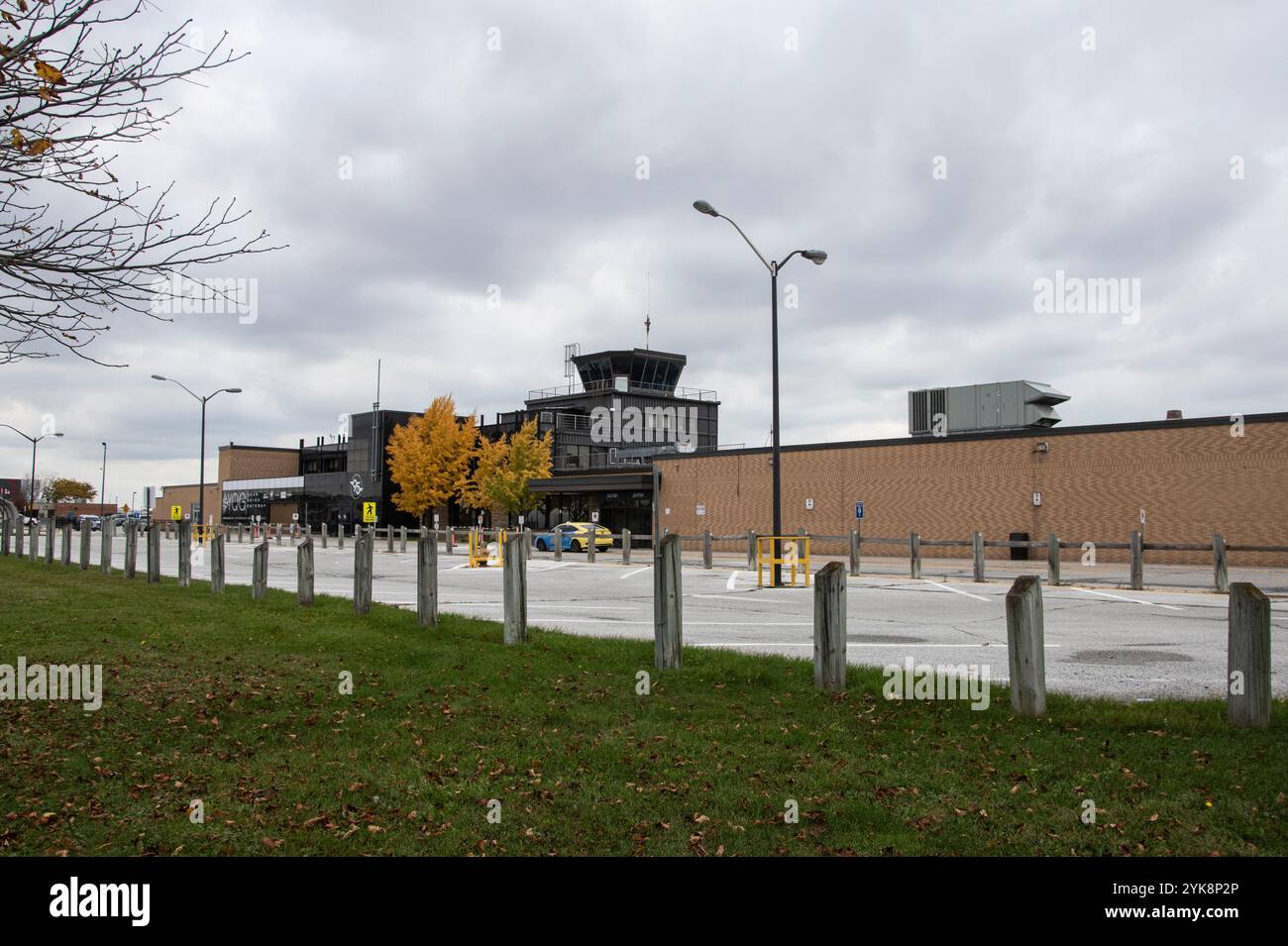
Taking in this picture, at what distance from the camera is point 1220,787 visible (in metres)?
4.90

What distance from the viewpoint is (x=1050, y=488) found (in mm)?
34750

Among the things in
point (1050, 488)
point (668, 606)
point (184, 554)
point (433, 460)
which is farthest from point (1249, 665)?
point (433, 460)

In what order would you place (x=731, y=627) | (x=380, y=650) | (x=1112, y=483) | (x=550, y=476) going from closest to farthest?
1. (x=380, y=650)
2. (x=731, y=627)
3. (x=1112, y=483)
4. (x=550, y=476)

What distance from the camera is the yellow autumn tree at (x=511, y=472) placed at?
5875 centimetres

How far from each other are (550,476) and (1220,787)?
53648mm

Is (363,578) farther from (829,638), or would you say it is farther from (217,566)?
(829,638)

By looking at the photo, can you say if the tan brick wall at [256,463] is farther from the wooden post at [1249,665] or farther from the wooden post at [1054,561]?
the wooden post at [1249,665]

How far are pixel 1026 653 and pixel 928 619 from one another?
7.61m

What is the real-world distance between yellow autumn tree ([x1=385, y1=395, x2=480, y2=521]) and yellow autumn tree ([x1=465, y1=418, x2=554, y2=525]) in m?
1.89

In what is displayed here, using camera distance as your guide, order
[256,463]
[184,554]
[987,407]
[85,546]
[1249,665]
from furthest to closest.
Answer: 1. [256,463]
2. [987,407]
3. [85,546]
4. [184,554]
5. [1249,665]

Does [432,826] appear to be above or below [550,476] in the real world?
below

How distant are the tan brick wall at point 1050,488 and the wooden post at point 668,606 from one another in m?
28.4
